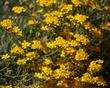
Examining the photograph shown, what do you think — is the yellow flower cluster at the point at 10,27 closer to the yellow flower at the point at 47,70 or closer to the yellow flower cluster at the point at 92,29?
the yellow flower at the point at 47,70

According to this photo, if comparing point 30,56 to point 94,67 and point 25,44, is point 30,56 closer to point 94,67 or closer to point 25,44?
point 25,44

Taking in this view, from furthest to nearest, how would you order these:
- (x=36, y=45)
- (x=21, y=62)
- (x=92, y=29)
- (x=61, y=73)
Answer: (x=92, y=29)
(x=36, y=45)
(x=21, y=62)
(x=61, y=73)

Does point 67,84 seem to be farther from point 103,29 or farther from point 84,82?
point 103,29

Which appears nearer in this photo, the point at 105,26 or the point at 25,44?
the point at 25,44

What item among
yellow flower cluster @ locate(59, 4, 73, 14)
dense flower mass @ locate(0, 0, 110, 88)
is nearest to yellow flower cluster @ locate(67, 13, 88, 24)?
dense flower mass @ locate(0, 0, 110, 88)

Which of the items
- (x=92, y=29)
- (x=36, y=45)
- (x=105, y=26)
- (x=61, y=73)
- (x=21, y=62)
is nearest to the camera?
(x=61, y=73)

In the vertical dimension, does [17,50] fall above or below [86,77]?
above

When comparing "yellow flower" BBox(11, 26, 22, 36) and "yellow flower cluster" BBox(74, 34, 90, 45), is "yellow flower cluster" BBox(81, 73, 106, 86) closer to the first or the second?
"yellow flower cluster" BBox(74, 34, 90, 45)

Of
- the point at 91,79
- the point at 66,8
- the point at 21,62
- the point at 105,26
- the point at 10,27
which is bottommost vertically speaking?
the point at 91,79

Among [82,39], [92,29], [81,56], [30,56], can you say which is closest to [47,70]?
[30,56]

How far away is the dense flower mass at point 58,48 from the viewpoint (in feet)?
13.1

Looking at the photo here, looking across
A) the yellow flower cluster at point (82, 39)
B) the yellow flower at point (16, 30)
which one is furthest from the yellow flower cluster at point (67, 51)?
the yellow flower at point (16, 30)

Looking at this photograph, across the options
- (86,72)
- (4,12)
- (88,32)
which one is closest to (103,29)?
(88,32)

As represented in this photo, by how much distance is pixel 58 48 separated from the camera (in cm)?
406
